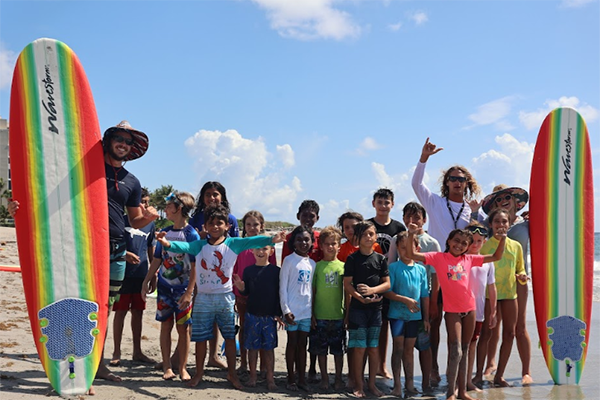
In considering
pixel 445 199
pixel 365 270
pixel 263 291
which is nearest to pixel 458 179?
pixel 445 199

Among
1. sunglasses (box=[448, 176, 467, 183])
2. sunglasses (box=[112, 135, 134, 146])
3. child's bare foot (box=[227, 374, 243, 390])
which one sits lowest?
child's bare foot (box=[227, 374, 243, 390])

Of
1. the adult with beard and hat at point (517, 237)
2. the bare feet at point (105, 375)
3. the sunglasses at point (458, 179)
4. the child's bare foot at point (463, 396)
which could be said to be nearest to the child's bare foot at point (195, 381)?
the bare feet at point (105, 375)

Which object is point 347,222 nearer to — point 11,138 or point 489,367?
point 489,367

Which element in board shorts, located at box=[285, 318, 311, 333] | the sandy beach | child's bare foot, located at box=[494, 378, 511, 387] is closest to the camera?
the sandy beach

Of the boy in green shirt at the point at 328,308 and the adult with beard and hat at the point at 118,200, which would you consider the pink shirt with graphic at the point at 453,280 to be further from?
the adult with beard and hat at the point at 118,200

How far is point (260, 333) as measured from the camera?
393 cm

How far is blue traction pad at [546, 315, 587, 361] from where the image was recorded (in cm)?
464

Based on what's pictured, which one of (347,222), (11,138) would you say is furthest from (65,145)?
(347,222)

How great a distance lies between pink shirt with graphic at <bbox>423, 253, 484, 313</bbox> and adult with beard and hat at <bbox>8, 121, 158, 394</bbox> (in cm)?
210

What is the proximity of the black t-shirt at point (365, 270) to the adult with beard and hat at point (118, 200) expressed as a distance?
58.5 inches

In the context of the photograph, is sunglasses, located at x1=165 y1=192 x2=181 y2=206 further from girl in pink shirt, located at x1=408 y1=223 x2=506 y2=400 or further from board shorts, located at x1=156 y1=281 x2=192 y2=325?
girl in pink shirt, located at x1=408 y1=223 x2=506 y2=400

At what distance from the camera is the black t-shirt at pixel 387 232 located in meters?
4.20

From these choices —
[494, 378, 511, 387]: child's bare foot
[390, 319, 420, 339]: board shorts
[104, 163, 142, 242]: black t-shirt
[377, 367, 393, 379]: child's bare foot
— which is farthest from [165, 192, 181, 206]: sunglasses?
[494, 378, 511, 387]: child's bare foot

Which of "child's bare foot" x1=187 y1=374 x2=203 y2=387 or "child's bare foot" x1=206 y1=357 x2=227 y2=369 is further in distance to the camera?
"child's bare foot" x1=206 y1=357 x2=227 y2=369
